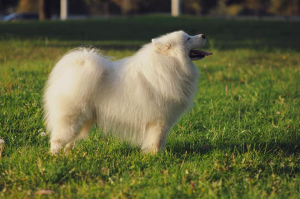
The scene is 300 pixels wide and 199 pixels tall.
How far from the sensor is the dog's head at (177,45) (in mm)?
4473

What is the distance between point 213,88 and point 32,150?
4.12 meters

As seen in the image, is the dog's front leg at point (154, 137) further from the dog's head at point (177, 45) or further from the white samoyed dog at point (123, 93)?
the dog's head at point (177, 45)

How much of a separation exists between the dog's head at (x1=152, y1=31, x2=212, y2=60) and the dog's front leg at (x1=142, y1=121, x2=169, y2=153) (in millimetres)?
769

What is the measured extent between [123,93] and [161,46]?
640 millimetres

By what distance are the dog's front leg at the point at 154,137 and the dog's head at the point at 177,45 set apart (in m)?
0.77

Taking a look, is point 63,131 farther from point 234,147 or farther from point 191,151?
point 234,147

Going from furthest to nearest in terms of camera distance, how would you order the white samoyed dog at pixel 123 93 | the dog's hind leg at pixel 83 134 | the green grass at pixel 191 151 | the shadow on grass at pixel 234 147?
the shadow on grass at pixel 234 147, the dog's hind leg at pixel 83 134, the white samoyed dog at pixel 123 93, the green grass at pixel 191 151

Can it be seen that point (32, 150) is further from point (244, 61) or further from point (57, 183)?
point (244, 61)

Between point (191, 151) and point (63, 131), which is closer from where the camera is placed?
point (63, 131)

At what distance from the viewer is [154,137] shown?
14.5 feet

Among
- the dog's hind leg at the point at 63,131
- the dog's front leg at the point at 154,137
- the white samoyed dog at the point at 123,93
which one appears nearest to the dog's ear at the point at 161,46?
the white samoyed dog at the point at 123,93

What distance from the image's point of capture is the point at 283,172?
13.7 feet

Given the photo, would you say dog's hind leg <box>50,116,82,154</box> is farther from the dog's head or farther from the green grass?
the dog's head

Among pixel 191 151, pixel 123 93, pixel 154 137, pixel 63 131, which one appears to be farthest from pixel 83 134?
pixel 191 151
